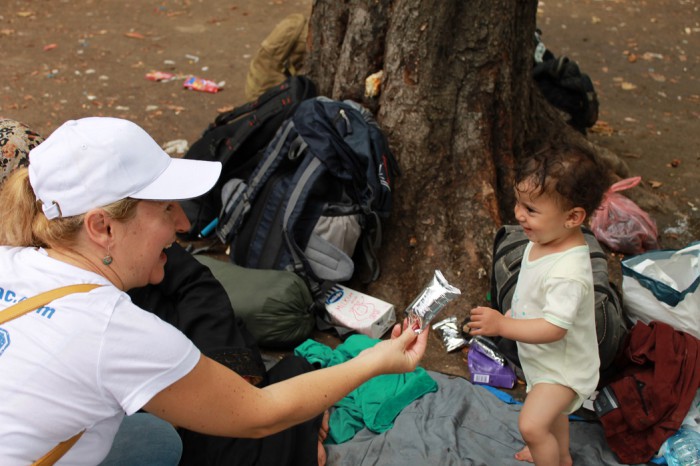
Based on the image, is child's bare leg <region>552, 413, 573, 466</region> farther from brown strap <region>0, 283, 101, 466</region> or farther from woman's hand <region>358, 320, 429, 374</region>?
brown strap <region>0, 283, 101, 466</region>

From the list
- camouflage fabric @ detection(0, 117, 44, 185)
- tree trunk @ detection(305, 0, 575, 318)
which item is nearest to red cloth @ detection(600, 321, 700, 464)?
tree trunk @ detection(305, 0, 575, 318)

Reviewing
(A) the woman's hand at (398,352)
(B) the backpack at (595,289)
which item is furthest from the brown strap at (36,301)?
(B) the backpack at (595,289)

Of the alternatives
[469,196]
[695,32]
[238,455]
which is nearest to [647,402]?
[469,196]

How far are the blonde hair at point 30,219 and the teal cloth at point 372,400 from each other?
1.61 meters

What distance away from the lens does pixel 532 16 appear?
3.94 metres

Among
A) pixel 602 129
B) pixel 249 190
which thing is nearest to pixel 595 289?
pixel 249 190

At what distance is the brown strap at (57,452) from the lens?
1.68 metres

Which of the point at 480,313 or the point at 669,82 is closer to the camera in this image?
the point at 480,313

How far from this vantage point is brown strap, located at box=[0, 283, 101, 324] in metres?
1.68

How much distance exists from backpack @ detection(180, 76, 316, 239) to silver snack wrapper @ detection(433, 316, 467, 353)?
1547 millimetres

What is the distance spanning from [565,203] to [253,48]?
18.9 feet

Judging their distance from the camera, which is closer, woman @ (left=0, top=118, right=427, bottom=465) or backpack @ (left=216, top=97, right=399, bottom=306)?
woman @ (left=0, top=118, right=427, bottom=465)

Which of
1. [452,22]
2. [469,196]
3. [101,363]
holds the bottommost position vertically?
[469,196]

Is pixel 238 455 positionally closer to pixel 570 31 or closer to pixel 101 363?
pixel 101 363
